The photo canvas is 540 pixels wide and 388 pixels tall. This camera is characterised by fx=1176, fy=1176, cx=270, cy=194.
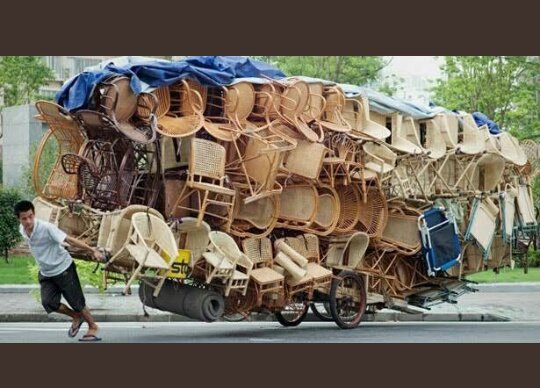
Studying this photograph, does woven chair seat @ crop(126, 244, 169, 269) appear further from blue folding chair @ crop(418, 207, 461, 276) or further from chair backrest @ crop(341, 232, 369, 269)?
blue folding chair @ crop(418, 207, 461, 276)

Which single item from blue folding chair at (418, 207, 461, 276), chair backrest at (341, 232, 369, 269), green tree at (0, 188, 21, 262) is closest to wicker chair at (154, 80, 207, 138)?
chair backrest at (341, 232, 369, 269)

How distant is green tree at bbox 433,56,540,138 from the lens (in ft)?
121

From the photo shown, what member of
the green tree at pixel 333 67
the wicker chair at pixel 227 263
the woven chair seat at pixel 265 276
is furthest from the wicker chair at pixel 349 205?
the green tree at pixel 333 67

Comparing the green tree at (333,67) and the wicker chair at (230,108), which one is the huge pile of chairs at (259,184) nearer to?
the wicker chair at (230,108)

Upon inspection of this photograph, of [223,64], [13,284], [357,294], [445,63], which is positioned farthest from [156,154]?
[445,63]

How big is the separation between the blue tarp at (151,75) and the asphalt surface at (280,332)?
3012mm

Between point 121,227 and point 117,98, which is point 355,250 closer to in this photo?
point 121,227

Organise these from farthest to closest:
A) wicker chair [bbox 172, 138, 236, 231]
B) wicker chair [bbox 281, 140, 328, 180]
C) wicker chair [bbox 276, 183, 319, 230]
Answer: wicker chair [bbox 276, 183, 319, 230] < wicker chair [bbox 281, 140, 328, 180] < wicker chair [bbox 172, 138, 236, 231]

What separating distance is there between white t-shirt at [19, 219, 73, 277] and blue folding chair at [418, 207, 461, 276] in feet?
21.1

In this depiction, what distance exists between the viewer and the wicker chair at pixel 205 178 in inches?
568

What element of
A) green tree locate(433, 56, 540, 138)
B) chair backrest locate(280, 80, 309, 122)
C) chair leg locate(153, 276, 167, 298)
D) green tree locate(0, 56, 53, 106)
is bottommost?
chair leg locate(153, 276, 167, 298)

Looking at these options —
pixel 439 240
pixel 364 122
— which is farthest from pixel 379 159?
pixel 439 240

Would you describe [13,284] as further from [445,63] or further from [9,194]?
[445,63]

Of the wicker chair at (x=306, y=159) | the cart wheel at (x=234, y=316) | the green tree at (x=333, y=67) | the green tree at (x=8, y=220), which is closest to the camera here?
the wicker chair at (x=306, y=159)
